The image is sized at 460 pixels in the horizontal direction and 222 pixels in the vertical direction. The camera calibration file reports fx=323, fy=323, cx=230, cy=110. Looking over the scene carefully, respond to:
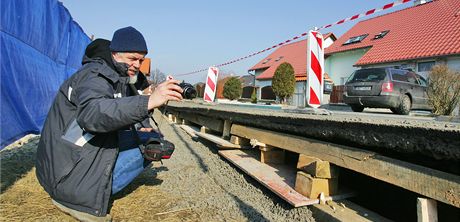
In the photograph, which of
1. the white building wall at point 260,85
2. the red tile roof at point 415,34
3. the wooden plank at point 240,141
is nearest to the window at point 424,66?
the red tile roof at point 415,34

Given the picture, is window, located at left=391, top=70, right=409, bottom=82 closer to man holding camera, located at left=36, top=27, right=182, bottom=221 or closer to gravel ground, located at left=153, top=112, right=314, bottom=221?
gravel ground, located at left=153, top=112, right=314, bottom=221

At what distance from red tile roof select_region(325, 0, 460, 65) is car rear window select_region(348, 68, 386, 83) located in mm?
8486

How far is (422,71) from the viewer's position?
18250 mm

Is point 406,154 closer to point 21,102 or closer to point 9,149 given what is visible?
point 21,102

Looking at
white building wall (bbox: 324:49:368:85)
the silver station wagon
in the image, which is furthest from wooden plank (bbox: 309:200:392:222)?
white building wall (bbox: 324:49:368:85)

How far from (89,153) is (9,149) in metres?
2.83

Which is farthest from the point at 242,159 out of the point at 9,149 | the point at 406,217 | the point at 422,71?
the point at 422,71

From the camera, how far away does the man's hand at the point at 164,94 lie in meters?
1.86

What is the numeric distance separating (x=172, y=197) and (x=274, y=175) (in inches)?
39.4

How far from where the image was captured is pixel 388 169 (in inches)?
76.9

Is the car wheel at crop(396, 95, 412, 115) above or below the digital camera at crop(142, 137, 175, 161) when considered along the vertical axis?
above

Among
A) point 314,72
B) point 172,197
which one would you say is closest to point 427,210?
point 172,197

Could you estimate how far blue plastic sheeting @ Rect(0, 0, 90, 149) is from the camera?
300cm

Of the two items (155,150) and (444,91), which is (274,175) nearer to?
(155,150)
